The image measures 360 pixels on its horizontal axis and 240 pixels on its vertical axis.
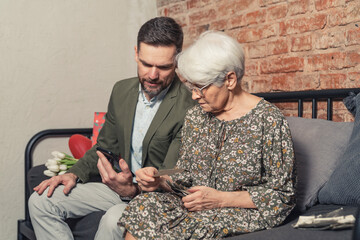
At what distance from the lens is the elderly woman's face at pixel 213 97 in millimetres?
1678

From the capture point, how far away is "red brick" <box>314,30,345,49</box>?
81.0 inches

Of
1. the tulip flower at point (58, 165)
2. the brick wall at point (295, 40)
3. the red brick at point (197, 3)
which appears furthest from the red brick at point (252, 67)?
the tulip flower at point (58, 165)

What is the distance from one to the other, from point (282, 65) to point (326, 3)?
40cm

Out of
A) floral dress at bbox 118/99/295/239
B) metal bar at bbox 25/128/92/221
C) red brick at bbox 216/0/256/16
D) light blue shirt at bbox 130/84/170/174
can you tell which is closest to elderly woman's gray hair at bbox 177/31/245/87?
floral dress at bbox 118/99/295/239

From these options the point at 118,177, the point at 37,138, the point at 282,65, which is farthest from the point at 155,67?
the point at 37,138

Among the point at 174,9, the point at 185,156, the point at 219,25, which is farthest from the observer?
the point at 174,9

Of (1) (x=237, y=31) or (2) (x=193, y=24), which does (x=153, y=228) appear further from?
(2) (x=193, y=24)

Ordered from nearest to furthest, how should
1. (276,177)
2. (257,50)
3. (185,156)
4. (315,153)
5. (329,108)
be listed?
(276,177), (185,156), (315,153), (329,108), (257,50)

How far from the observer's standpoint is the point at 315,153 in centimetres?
187

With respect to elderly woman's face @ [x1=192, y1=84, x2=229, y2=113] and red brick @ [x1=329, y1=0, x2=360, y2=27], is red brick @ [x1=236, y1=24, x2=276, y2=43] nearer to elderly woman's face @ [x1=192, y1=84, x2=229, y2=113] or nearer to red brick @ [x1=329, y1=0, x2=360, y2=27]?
red brick @ [x1=329, y1=0, x2=360, y2=27]

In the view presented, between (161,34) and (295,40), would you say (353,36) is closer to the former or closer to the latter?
(295,40)

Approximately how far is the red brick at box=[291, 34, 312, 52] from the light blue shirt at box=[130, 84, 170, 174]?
731mm

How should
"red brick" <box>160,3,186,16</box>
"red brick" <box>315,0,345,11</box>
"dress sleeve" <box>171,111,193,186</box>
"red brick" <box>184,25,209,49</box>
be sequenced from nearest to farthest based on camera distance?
1. "dress sleeve" <box>171,111,193,186</box>
2. "red brick" <box>315,0,345,11</box>
3. "red brick" <box>184,25,209,49</box>
4. "red brick" <box>160,3,186,16</box>

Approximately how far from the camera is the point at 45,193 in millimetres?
2023
